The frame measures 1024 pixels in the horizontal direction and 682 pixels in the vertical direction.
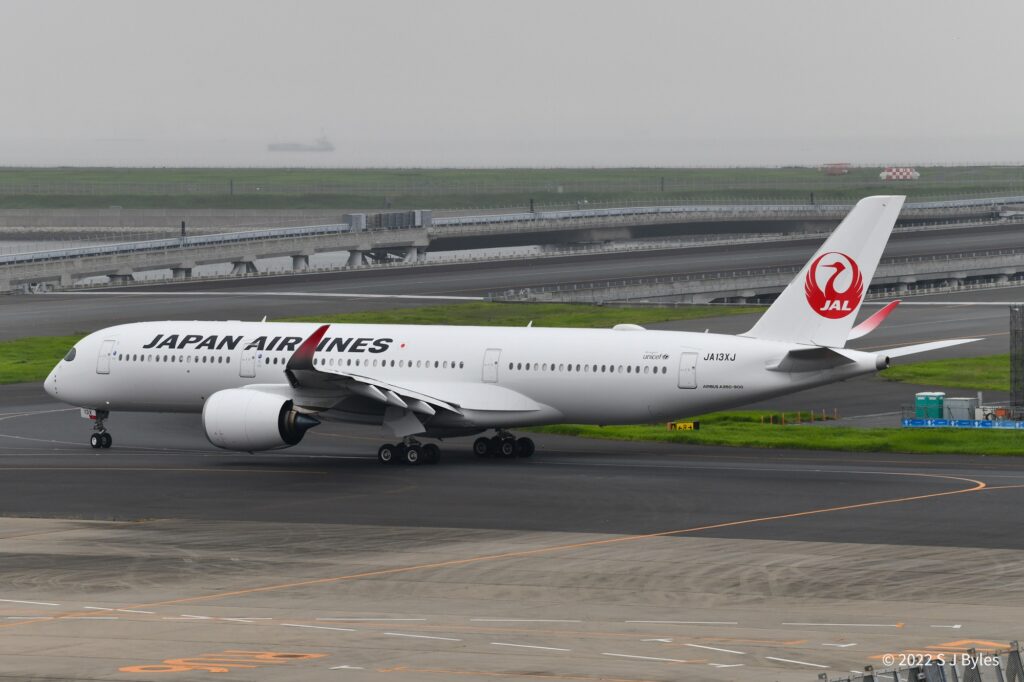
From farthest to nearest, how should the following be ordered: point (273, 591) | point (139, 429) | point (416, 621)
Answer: point (139, 429) → point (273, 591) → point (416, 621)

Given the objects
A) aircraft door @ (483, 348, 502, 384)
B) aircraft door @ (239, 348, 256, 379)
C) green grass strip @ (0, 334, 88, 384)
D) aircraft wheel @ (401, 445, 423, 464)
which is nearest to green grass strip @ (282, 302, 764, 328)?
green grass strip @ (0, 334, 88, 384)

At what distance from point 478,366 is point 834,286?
1124 centimetres

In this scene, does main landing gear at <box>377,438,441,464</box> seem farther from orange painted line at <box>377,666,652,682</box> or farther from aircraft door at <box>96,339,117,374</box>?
orange painted line at <box>377,666,652,682</box>

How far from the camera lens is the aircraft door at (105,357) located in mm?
55688

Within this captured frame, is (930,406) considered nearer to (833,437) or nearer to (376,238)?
(833,437)

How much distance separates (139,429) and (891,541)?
34193 millimetres

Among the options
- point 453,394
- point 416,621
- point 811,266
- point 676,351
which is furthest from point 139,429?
point 416,621

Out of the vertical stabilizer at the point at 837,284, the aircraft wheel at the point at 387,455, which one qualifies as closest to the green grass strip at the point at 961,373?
the vertical stabilizer at the point at 837,284

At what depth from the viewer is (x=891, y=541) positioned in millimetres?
35812

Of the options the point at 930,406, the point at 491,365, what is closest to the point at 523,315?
the point at 930,406

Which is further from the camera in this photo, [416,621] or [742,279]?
[742,279]

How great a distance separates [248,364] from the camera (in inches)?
2116

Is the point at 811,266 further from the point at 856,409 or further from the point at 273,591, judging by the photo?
the point at 273,591

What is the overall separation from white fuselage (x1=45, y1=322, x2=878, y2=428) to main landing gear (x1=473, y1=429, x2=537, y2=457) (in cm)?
105
